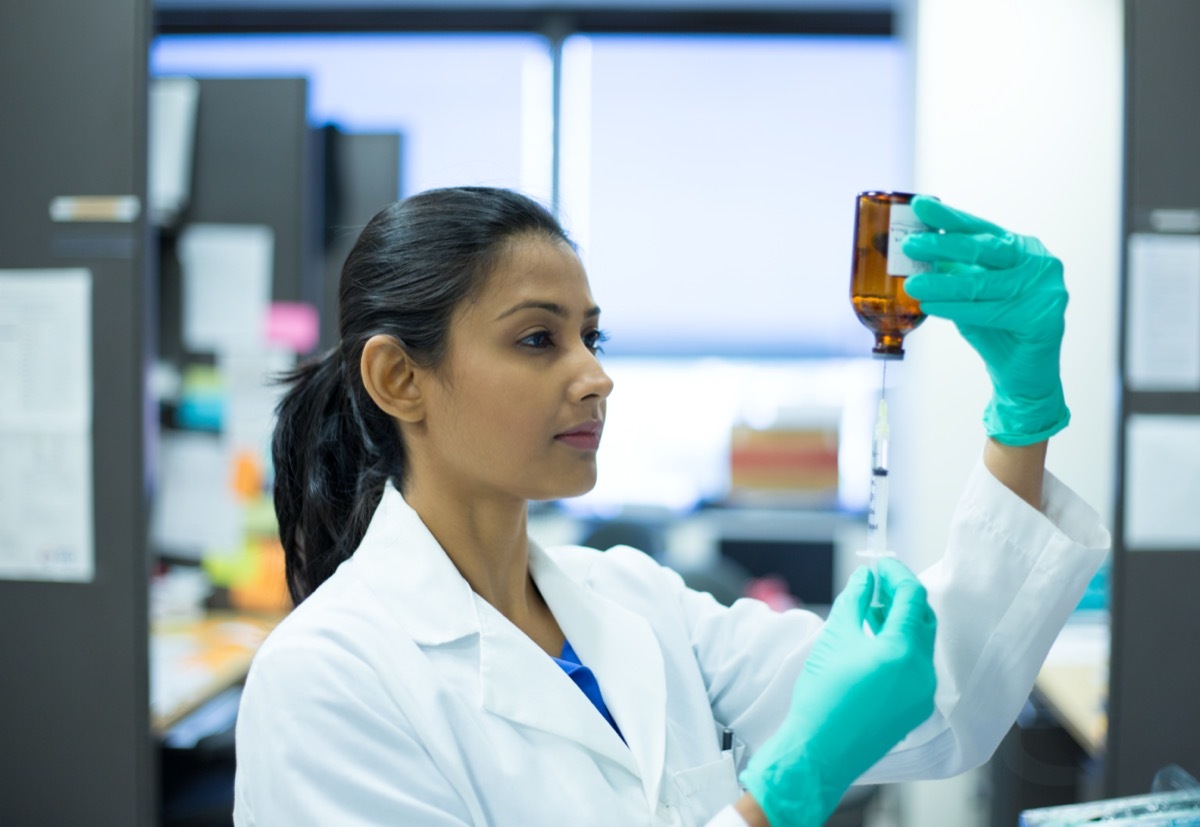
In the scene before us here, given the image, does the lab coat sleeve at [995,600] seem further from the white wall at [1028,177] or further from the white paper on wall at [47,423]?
the white wall at [1028,177]

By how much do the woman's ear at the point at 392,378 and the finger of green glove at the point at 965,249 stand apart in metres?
0.60

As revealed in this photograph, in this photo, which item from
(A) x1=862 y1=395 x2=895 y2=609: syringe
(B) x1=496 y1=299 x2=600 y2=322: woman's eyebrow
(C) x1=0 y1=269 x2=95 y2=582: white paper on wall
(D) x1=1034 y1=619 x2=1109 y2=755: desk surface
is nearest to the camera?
(A) x1=862 y1=395 x2=895 y2=609: syringe

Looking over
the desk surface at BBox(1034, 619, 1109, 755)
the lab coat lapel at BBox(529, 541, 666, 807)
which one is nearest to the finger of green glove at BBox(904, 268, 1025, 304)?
the lab coat lapel at BBox(529, 541, 666, 807)

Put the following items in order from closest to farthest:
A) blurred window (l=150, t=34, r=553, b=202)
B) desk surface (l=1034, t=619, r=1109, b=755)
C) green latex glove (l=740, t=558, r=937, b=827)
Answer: green latex glove (l=740, t=558, r=937, b=827) < desk surface (l=1034, t=619, r=1109, b=755) < blurred window (l=150, t=34, r=553, b=202)

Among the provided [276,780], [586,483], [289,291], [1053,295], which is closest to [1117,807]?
[1053,295]

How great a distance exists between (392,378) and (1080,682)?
6.31ft

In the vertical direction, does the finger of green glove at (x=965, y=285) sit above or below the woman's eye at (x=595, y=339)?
above

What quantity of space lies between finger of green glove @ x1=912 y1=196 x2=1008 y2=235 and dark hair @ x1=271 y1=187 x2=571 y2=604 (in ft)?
1.53

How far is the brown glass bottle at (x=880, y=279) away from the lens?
1087mm

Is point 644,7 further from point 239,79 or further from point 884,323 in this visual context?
point 884,323

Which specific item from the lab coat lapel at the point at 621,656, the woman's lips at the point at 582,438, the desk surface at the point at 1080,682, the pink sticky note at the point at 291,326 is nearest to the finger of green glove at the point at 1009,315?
the woman's lips at the point at 582,438

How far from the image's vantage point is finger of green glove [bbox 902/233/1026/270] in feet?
3.51

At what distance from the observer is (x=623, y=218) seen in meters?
4.34

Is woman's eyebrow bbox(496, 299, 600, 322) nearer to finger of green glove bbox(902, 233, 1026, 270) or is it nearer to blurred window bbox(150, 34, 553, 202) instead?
finger of green glove bbox(902, 233, 1026, 270)
